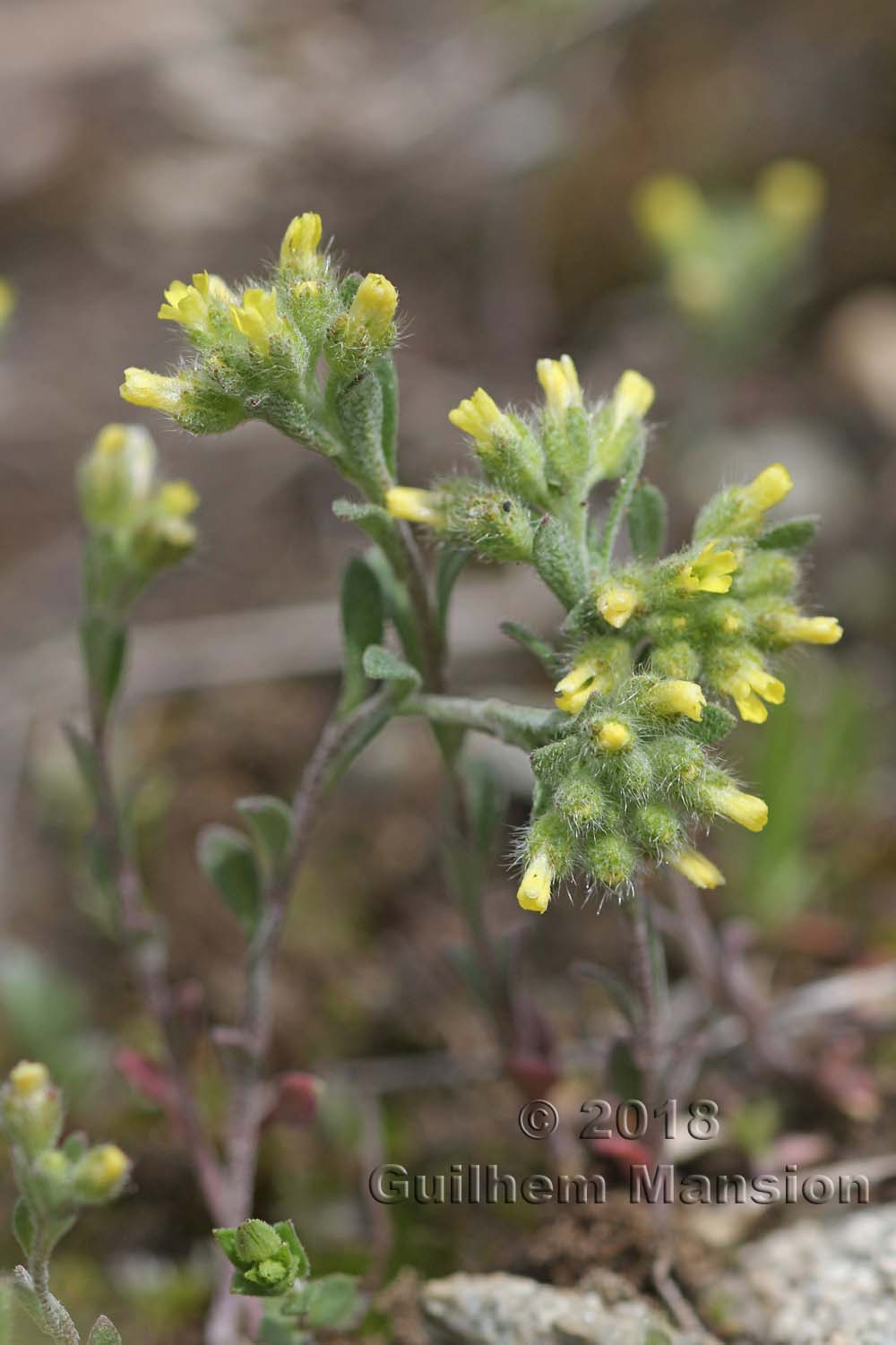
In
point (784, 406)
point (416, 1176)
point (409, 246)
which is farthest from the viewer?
point (409, 246)

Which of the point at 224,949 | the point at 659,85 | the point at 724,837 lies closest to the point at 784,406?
the point at 659,85

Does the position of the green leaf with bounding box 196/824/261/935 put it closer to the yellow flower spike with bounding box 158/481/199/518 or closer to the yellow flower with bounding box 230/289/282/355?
the yellow flower spike with bounding box 158/481/199/518

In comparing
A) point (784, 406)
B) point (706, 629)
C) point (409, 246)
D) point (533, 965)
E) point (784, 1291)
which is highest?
point (409, 246)

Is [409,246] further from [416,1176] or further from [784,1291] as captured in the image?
[784,1291]

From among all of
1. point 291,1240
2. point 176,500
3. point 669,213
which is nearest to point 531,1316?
point 291,1240

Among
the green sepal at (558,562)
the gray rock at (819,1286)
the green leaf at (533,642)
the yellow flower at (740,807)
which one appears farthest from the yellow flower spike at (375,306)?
the gray rock at (819,1286)

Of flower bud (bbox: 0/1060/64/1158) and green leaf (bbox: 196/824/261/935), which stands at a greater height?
green leaf (bbox: 196/824/261/935)

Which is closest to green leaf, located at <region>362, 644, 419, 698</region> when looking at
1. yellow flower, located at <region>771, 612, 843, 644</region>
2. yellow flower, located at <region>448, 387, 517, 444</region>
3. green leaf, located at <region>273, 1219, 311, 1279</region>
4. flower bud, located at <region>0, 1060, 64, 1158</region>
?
yellow flower, located at <region>448, 387, 517, 444</region>
